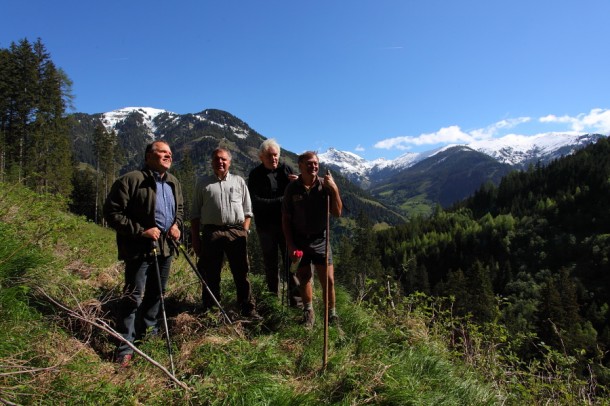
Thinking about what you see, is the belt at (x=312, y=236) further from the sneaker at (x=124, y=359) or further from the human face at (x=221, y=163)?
the sneaker at (x=124, y=359)

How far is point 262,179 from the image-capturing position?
5602 millimetres

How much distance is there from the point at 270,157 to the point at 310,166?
3.11 feet

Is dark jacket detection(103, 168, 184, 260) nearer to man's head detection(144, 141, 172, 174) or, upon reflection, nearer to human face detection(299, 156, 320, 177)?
man's head detection(144, 141, 172, 174)

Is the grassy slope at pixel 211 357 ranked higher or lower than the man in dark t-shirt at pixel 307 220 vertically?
lower

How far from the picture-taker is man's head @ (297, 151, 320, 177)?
15.7 feet

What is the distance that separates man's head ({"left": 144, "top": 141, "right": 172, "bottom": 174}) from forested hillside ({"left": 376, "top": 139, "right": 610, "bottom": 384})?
71.7m

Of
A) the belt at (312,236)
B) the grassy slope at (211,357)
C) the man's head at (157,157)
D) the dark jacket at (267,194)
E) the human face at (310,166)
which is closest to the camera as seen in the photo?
the grassy slope at (211,357)

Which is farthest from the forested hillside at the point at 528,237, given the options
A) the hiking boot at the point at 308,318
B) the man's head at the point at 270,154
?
the man's head at the point at 270,154

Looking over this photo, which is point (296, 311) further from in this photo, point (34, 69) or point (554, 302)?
point (554, 302)

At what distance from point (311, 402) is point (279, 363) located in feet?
2.09

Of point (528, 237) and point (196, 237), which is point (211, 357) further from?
point (528, 237)

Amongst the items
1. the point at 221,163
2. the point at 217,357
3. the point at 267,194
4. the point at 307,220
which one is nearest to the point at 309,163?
the point at 307,220

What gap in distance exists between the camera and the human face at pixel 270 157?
5516 millimetres

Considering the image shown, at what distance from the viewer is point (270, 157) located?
18.1 feet
